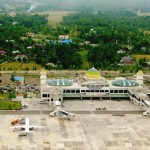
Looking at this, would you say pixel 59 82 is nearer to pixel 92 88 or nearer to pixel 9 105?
pixel 92 88

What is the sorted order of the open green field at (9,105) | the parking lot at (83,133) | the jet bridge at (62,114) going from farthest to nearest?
1. the open green field at (9,105)
2. the jet bridge at (62,114)
3. the parking lot at (83,133)

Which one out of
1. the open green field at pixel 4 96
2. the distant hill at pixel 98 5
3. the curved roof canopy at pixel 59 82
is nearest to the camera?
the open green field at pixel 4 96

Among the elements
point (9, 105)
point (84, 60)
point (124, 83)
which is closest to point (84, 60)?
point (84, 60)

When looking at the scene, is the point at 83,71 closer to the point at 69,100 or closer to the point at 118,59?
the point at 118,59

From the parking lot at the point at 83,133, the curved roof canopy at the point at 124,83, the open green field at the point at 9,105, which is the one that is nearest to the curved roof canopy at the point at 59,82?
the open green field at the point at 9,105

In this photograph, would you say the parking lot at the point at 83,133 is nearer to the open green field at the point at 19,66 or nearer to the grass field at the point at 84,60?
the open green field at the point at 19,66

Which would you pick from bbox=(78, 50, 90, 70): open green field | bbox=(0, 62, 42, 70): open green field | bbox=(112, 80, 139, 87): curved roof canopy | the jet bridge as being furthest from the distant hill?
the jet bridge

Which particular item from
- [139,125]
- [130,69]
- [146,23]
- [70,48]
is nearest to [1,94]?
[139,125]

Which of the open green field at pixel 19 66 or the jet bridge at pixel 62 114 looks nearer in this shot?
the jet bridge at pixel 62 114
